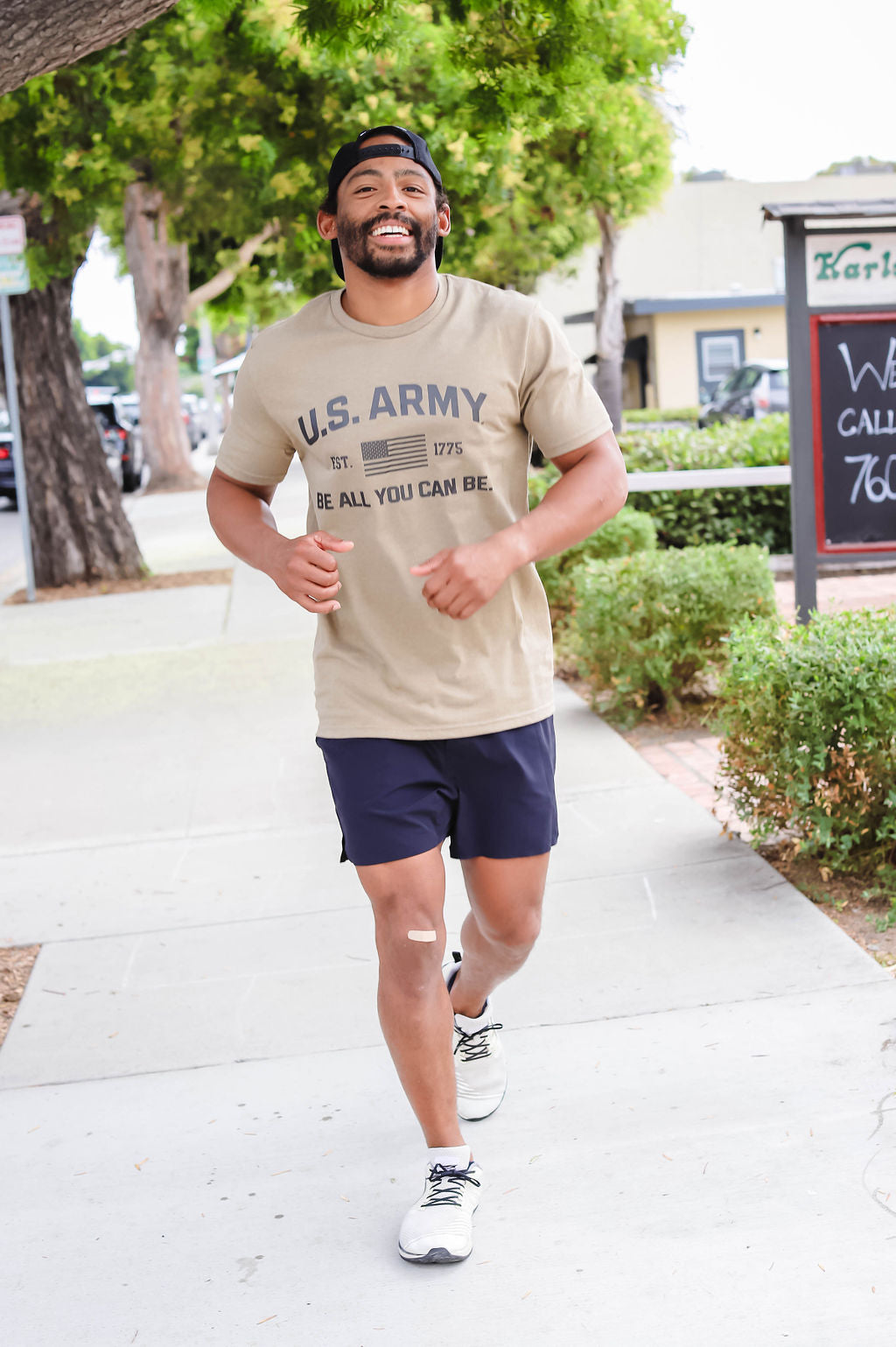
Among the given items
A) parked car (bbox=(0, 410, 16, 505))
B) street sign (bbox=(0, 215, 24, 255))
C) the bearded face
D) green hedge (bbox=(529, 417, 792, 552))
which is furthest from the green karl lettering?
A: parked car (bbox=(0, 410, 16, 505))

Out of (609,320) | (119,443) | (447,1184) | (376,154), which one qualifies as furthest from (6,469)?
(447,1184)

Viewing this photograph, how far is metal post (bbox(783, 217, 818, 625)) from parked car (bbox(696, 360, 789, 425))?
55.7 ft

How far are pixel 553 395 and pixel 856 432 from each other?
12.3ft

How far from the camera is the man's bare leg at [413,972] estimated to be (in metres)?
2.72

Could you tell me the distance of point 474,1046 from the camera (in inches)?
127

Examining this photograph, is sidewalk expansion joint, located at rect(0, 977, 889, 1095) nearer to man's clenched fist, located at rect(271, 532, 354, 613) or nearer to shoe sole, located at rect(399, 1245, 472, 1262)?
shoe sole, located at rect(399, 1245, 472, 1262)

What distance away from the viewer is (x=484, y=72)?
557 cm

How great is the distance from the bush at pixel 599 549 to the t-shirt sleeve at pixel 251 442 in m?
5.37

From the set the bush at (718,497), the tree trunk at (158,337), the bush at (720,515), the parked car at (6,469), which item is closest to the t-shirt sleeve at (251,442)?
the bush at (718,497)

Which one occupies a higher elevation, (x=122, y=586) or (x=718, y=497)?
(x=718, y=497)

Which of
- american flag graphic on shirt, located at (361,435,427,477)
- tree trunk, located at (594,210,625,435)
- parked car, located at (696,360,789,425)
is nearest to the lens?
american flag graphic on shirt, located at (361,435,427,477)

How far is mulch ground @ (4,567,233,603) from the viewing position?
12516 mm

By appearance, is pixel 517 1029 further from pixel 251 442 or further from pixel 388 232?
pixel 388 232

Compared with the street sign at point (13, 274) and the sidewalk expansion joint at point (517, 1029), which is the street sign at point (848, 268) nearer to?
the sidewalk expansion joint at point (517, 1029)
